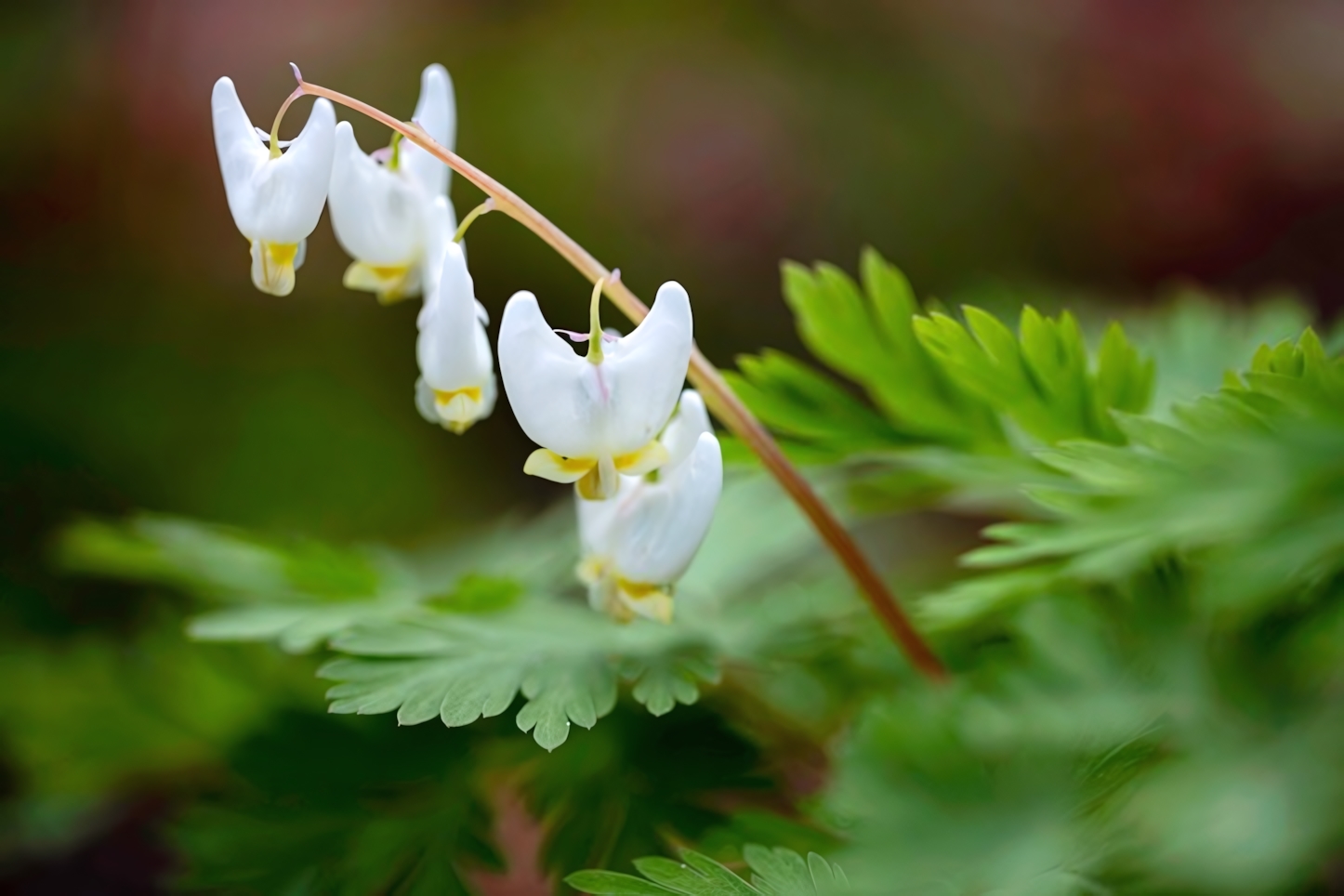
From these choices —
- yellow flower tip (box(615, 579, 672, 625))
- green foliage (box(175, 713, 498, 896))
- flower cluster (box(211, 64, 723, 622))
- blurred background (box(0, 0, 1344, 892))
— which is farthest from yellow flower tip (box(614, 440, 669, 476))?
blurred background (box(0, 0, 1344, 892))

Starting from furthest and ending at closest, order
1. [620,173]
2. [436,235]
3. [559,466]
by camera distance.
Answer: [620,173], [436,235], [559,466]

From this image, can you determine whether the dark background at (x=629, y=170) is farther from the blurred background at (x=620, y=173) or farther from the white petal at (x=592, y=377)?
the white petal at (x=592, y=377)

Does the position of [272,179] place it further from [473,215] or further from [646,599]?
[646,599]

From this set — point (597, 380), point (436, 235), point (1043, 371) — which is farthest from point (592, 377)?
point (1043, 371)

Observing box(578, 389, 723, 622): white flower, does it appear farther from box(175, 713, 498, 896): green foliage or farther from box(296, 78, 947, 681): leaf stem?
box(175, 713, 498, 896): green foliage

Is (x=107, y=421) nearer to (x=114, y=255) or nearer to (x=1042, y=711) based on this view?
(x=114, y=255)

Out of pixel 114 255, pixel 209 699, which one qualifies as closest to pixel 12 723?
pixel 209 699
